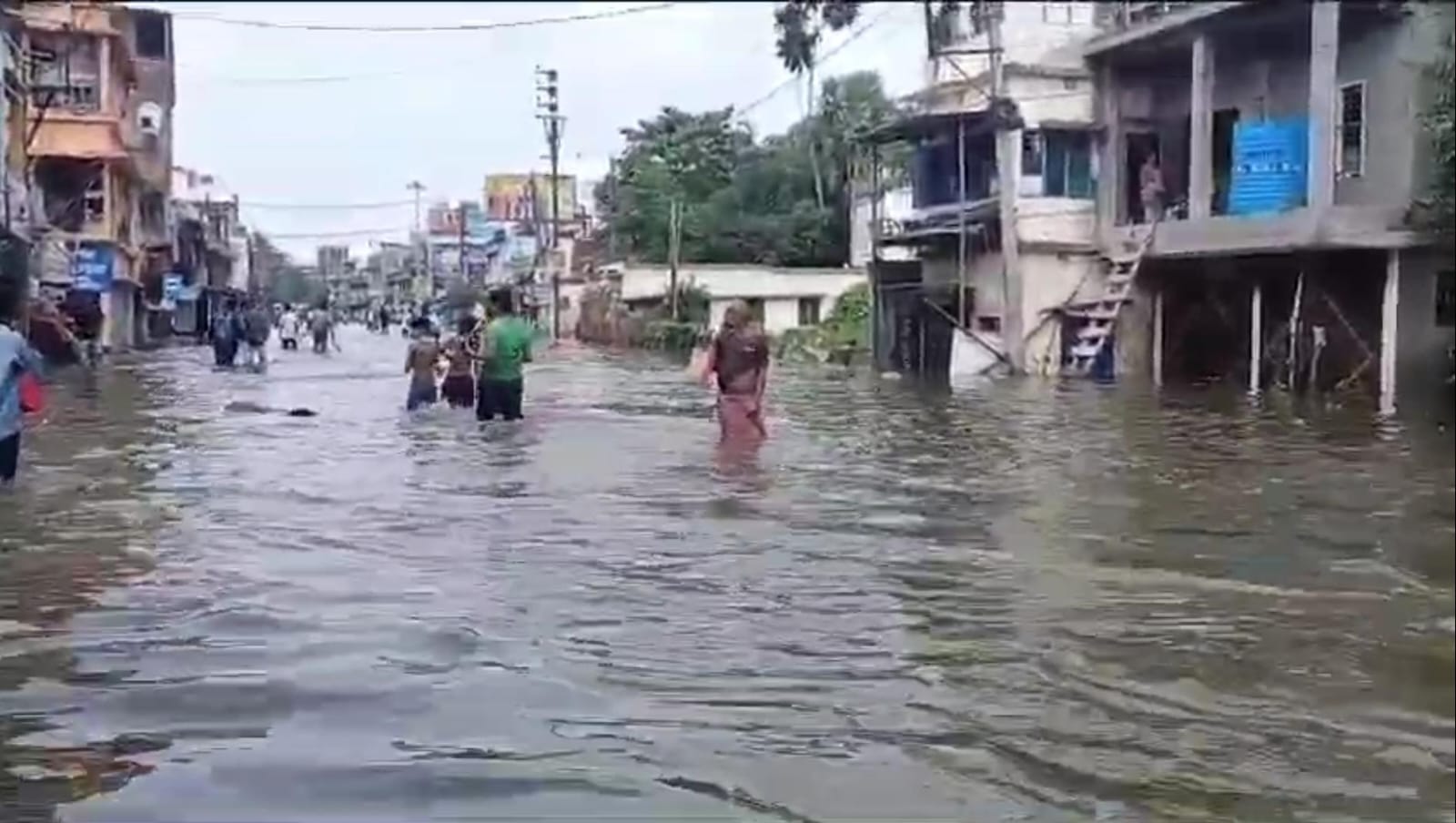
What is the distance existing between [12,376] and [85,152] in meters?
39.8

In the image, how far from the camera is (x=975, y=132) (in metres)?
36.4

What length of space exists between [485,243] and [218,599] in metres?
94.7

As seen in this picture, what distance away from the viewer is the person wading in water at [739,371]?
1562 cm

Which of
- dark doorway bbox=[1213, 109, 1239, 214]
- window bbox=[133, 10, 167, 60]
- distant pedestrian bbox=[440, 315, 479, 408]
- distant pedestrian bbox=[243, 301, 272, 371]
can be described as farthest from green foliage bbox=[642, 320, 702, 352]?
distant pedestrian bbox=[440, 315, 479, 408]

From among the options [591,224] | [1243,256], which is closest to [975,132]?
[1243,256]

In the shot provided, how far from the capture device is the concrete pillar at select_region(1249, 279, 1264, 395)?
92.2 feet

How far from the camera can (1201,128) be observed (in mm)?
29516

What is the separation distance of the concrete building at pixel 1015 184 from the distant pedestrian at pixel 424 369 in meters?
15.0

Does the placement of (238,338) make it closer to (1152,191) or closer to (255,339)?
(255,339)

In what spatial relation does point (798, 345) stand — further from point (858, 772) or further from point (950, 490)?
point (858, 772)

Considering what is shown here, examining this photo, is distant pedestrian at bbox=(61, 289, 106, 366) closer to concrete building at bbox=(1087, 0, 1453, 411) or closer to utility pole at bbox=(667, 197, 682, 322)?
utility pole at bbox=(667, 197, 682, 322)

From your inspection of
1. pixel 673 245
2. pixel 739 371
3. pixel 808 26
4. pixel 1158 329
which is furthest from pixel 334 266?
pixel 739 371

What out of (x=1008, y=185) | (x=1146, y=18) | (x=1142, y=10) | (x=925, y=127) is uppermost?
(x=1142, y=10)

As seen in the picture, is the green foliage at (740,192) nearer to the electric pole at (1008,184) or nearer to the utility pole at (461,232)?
the electric pole at (1008,184)
